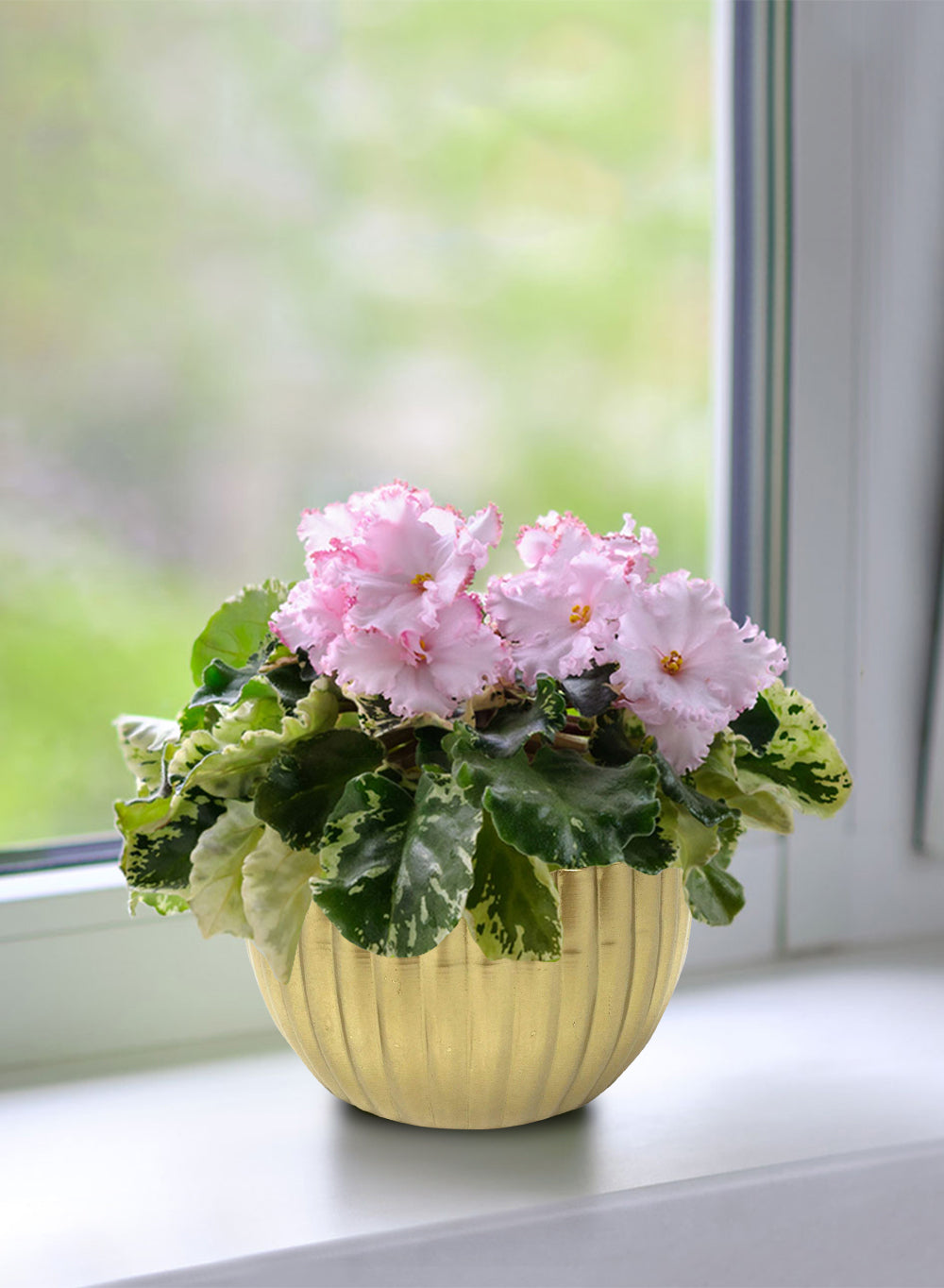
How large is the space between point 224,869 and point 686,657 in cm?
29

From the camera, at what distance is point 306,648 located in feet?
2.38

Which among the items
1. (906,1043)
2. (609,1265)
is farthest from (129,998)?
(906,1043)

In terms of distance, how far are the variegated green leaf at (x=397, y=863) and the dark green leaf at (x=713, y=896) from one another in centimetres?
20

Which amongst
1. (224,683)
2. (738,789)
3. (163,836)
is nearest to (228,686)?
(224,683)

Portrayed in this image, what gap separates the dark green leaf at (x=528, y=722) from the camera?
0.66m

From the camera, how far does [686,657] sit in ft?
2.30

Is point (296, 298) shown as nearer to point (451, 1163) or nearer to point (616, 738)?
point (616, 738)

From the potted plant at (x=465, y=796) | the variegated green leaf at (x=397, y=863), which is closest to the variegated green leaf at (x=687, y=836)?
the potted plant at (x=465, y=796)

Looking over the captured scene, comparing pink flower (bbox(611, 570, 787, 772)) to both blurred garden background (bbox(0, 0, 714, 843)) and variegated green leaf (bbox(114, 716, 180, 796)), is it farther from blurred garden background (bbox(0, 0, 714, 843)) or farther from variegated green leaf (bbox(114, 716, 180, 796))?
blurred garden background (bbox(0, 0, 714, 843))

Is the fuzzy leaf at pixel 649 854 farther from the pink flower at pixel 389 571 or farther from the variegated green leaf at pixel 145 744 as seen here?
the variegated green leaf at pixel 145 744

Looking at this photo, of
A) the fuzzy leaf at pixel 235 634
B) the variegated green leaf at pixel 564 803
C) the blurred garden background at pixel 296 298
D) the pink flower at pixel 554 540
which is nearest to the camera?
the variegated green leaf at pixel 564 803

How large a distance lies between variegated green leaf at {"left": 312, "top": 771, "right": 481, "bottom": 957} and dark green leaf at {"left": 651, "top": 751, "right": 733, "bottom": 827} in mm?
108

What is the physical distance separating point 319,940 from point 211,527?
475 mm

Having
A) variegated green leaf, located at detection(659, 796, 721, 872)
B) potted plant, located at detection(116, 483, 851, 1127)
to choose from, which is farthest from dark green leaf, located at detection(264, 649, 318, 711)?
variegated green leaf, located at detection(659, 796, 721, 872)
